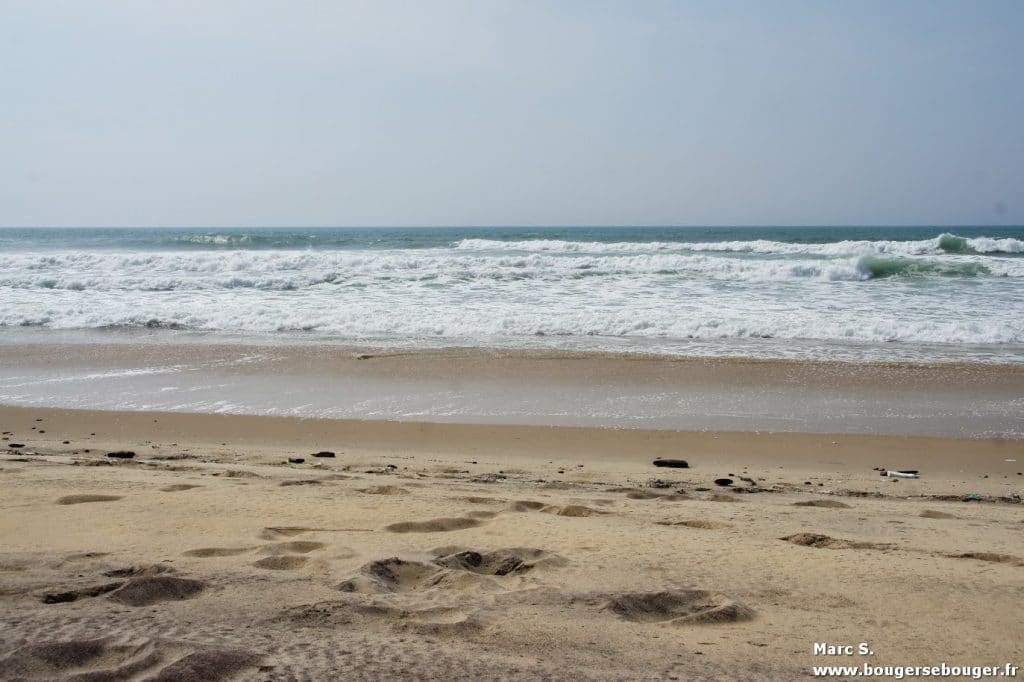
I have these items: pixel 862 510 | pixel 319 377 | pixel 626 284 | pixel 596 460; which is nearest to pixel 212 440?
pixel 319 377

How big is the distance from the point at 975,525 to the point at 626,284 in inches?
657

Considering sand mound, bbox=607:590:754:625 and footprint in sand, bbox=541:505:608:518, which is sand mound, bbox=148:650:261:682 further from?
footprint in sand, bbox=541:505:608:518

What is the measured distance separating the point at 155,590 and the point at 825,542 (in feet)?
10.2

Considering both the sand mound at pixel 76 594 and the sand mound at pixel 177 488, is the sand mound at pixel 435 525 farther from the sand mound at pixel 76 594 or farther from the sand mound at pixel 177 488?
the sand mound at pixel 177 488

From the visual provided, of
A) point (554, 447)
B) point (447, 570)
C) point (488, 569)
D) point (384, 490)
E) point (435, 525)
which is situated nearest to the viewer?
point (447, 570)

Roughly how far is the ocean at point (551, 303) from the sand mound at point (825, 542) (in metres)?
7.52

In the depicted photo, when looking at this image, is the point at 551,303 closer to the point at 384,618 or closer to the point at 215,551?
the point at 215,551

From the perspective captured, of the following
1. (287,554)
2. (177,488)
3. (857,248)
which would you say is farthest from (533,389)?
(857,248)

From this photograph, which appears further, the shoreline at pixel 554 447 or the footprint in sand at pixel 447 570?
the shoreline at pixel 554 447

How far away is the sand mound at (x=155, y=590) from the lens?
9.83ft

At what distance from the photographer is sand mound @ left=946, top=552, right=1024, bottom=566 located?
3699mm

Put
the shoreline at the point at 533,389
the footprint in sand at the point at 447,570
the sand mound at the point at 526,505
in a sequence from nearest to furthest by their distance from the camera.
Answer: the footprint in sand at the point at 447,570, the sand mound at the point at 526,505, the shoreline at the point at 533,389

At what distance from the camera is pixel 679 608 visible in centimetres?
305

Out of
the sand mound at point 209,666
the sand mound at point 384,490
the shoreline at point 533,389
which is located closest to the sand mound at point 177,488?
the sand mound at point 384,490
